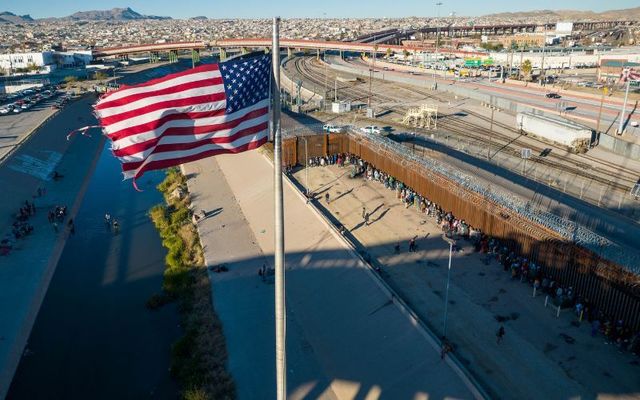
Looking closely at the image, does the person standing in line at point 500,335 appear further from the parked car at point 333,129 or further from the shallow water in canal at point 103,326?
the parked car at point 333,129

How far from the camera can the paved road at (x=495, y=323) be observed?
560 inches

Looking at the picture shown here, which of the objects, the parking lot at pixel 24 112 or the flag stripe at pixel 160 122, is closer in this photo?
the flag stripe at pixel 160 122

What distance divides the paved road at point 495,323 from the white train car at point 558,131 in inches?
654

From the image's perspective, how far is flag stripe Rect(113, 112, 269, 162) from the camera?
25.2 feet

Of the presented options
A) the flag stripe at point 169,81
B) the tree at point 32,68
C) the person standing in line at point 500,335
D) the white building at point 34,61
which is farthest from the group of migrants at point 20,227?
the white building at point 34,61

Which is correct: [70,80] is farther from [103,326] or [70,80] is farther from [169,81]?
[169,81]

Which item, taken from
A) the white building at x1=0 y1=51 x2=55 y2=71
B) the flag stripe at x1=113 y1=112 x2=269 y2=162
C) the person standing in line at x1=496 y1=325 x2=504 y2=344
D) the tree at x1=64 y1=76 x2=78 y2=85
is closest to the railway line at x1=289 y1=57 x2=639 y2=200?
the person standing in line at x1=496 y1=325 x2=504 y2=344

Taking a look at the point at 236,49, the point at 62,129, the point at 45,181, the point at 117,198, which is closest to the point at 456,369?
the point at 117,198

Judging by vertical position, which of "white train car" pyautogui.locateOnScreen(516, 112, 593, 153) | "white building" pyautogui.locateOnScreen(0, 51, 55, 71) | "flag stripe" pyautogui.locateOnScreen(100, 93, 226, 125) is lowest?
"white train car" pyautogui.locateOnScreen(516, 112, 593, 153)

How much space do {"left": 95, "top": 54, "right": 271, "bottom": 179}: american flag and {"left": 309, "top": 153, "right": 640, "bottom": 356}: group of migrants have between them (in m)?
14.2

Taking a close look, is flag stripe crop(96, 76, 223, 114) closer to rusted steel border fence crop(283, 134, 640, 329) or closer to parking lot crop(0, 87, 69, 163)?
rusted steel border fence crop(283, 134, 640, 329)

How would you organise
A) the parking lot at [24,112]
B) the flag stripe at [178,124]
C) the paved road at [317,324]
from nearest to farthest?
the flag stripe at [178,124]
the paved road at [317,324]
the parking lot at [24,112]

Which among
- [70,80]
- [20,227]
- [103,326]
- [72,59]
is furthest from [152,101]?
[72,59]

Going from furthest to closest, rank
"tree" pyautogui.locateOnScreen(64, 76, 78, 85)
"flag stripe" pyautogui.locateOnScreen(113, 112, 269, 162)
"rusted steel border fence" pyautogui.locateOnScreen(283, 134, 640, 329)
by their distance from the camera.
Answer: "tree" pyautogui.locateOnScreen(64, 76, 78, 85) → "rusted steel border fence" pyautogui.locateOnScreen(283, 134, 640, 329) → "flag stripe" pyautogui.locateOnScreen(113, 112, 269, 162)
